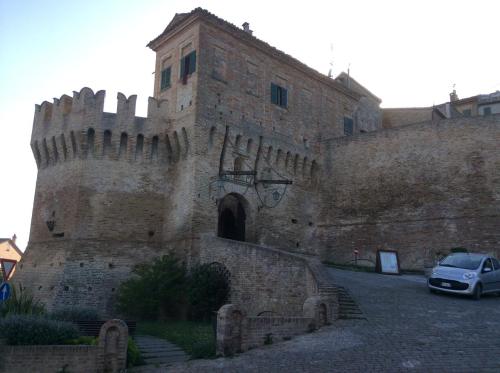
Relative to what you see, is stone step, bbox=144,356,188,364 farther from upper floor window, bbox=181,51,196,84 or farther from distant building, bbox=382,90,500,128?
distant building, bbox=382,90,500,128

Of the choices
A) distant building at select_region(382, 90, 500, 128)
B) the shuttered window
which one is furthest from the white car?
distant building at select_region(382, 90, 500, 128)

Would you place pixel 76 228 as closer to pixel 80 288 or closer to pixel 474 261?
pixel 80 288

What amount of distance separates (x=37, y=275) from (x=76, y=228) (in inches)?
97.7

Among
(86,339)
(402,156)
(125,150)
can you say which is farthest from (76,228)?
(402,156)

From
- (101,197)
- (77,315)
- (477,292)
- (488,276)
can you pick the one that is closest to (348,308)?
(477,292)

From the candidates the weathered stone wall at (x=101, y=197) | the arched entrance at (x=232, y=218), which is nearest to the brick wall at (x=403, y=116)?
the arched entrance at (x=232, y=218)

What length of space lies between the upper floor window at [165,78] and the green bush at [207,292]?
9607 millimetres

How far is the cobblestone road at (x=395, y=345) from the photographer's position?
9719 mm

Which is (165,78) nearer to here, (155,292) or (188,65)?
(188,65)

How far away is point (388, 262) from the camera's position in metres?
21.6

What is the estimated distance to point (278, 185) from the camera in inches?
969

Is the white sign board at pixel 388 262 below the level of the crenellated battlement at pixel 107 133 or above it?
below

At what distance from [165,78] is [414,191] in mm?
13236

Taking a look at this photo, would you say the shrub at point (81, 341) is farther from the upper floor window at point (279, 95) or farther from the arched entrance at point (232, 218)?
the upper floor window at point (279, 95)
